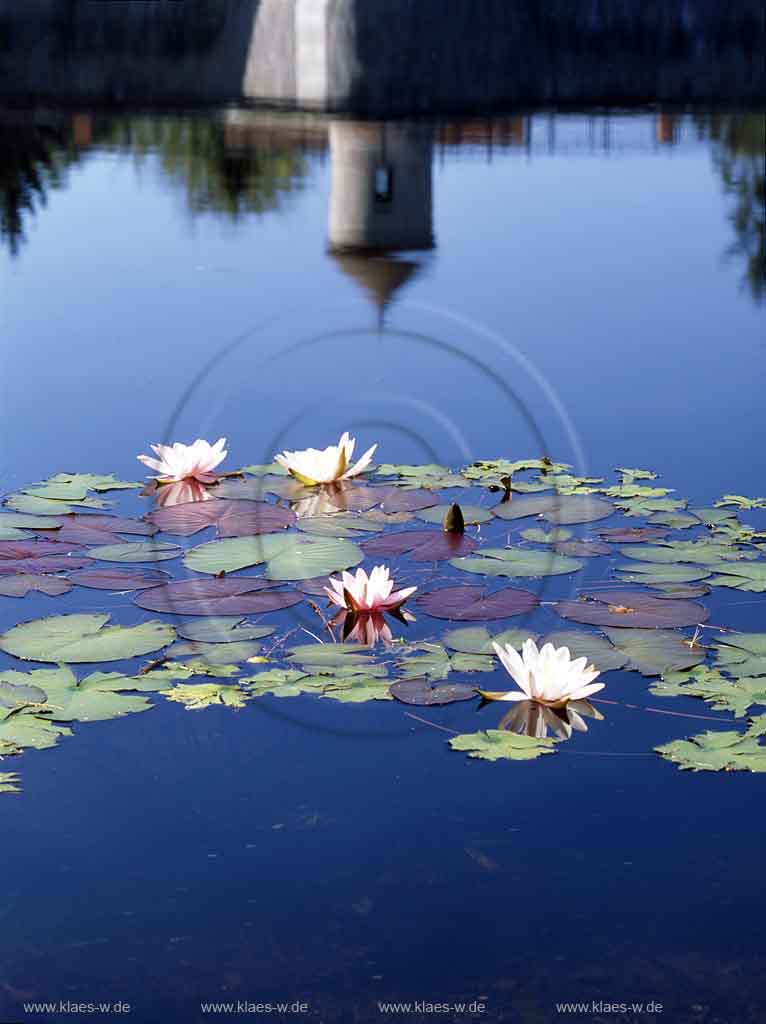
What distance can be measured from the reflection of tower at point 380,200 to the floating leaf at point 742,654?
9.51 m

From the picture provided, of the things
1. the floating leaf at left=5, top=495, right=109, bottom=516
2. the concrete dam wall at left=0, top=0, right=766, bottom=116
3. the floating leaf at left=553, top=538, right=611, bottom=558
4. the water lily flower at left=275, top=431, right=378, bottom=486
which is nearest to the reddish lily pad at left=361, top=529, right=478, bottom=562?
the floating leaf at left=553, top=538, right=611, bottom=558

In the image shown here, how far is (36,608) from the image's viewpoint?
11.5ft

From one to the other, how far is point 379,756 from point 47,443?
271 cm

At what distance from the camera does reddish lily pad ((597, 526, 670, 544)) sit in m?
4.00

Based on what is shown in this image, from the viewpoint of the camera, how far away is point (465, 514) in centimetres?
422

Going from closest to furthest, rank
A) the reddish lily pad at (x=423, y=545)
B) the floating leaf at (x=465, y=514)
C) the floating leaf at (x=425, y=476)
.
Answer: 1. the reddish lily pad at (x=423, y=545)
2. the floating leaf at (x=465, y=514)
3. the floating leaf at (x=425, y=476)

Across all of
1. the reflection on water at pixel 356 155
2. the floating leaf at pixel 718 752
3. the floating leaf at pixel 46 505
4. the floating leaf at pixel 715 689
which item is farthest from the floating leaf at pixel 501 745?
the reflection on water at pixel 356 155

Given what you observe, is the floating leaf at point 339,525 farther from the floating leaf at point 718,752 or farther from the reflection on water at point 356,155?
the reflection on water at point 356,155

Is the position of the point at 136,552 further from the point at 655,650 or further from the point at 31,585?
the point at 655,650

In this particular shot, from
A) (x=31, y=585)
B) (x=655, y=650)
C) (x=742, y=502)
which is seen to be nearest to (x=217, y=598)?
(x=31, y=585)

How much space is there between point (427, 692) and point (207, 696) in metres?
0.46

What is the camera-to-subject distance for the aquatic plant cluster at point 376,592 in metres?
3.01

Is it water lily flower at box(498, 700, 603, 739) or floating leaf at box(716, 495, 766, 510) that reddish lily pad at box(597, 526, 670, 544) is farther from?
water lily flower at box(498, 700, 603, 739)

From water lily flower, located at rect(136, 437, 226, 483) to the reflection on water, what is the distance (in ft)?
23.7
